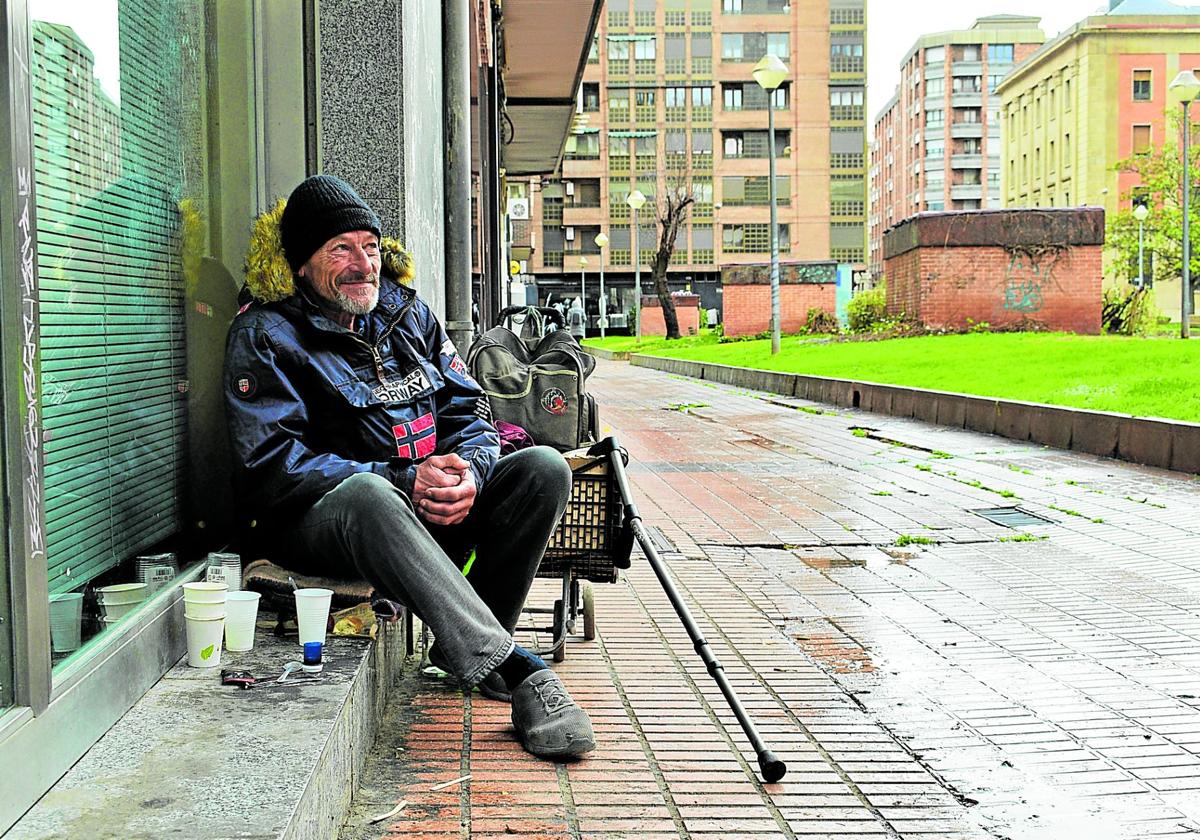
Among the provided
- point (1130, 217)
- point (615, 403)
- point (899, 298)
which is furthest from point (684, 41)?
point (615, 403)

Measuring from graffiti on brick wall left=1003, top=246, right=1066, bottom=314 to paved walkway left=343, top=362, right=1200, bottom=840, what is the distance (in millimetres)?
17660

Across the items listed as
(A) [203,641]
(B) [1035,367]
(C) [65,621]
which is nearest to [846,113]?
(B) [1035,367]

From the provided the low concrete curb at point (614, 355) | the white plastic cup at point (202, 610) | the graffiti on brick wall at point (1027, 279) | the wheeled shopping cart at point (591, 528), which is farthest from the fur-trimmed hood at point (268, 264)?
the low concrete curb at point (614, 355)

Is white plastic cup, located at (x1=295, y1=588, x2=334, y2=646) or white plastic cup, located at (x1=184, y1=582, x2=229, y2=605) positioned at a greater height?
white plastic cup, located at (x1=184, y1=582, x2=229, y2=605)

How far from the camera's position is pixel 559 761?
3.98m

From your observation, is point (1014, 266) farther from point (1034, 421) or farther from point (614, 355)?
point (614, 355)

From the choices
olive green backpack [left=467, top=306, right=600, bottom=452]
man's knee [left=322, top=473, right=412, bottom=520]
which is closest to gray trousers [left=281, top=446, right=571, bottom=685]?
man's knee [left=322, top=473, right=412, bottom=520]

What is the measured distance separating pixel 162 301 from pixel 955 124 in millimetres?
139152

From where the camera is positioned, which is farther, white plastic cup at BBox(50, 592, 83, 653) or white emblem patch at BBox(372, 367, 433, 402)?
white emblem patch at BBox(372, 367, 433, 402)

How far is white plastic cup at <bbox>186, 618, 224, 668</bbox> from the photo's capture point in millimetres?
3646

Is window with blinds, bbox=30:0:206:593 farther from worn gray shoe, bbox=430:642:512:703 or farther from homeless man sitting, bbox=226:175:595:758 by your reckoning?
worn gray shoe, bbox=430:642:512:703

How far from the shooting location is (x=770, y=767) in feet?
12.5

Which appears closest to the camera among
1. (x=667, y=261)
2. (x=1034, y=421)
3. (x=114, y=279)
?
(x=114, y=279)

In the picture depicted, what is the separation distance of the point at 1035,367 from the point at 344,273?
1542cm
